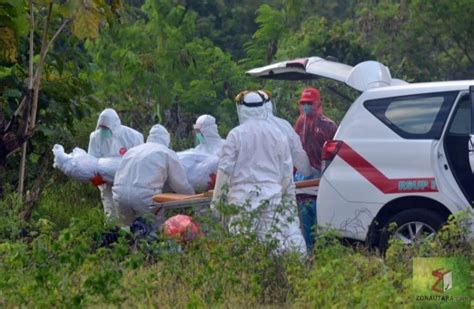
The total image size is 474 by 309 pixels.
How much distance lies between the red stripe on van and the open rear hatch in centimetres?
67

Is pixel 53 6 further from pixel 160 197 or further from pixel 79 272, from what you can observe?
pixel 79 272

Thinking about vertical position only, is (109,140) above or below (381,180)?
above

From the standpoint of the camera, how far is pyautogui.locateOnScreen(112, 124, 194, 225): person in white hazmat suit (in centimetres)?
1226

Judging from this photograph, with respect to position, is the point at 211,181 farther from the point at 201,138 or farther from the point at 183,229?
the point at 183,229

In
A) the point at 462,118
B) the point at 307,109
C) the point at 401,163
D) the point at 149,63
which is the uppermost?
the point at 149,63

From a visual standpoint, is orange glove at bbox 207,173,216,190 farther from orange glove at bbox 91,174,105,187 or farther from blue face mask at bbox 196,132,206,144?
blue face mask at bbox 196,132,206,144

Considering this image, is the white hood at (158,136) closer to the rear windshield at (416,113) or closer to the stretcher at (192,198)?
the stretcher at (192,198)

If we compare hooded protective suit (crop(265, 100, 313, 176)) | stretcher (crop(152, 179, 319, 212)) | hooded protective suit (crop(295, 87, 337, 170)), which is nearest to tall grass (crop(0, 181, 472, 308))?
stretcher (crop(152, 179, 319, 212))

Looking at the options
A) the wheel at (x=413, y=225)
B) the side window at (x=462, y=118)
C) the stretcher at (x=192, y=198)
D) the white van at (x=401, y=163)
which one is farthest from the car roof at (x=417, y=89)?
the stretcher at (x=192, y=198)

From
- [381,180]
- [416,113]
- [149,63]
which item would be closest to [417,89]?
[416,113]

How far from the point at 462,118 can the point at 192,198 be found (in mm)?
2513

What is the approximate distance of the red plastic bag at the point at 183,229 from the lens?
31.8ft

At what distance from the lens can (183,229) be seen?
33.5ft

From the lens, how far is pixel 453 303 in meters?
7.91
